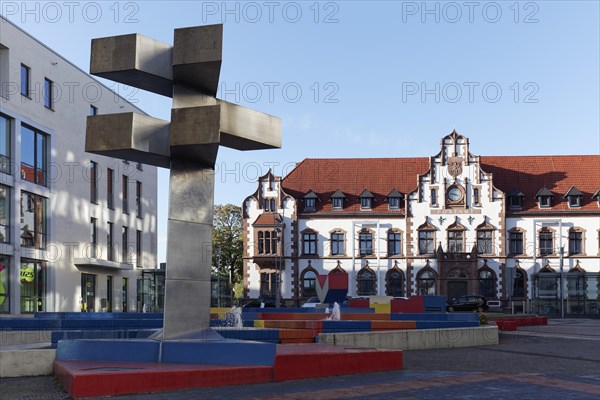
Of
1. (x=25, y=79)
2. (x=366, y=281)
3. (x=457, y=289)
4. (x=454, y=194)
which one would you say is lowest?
(x=457, y=289)

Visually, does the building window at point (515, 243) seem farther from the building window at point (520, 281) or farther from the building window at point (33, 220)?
the building window at point (33, 220)

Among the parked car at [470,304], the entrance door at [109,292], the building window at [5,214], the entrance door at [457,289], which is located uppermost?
the building window at [5,214]

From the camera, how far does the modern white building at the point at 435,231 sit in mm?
66250

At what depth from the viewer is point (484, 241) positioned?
67125 millimetres

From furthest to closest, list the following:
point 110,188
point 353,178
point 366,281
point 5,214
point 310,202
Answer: point 353,178, point 310,202, point 366,281, point 110,188, point 5,214

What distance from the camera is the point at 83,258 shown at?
131 feet

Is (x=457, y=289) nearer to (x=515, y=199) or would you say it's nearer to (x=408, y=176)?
(x=515, y=199)

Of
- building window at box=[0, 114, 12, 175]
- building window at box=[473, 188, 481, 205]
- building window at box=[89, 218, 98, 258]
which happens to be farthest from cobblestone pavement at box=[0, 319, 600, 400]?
building window at box=[473, 188, 481, 205]

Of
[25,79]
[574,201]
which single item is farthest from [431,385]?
[574,201]

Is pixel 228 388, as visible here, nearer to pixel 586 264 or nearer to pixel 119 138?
pixel 119 138

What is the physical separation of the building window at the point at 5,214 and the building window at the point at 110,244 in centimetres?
1146

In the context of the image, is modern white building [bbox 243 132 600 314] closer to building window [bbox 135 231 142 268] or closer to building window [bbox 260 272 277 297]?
building window [bbox 260 272 277 297]

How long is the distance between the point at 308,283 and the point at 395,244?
27.7 ft

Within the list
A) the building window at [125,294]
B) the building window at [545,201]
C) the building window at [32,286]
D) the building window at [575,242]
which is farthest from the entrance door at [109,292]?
the building window at [575,242]
